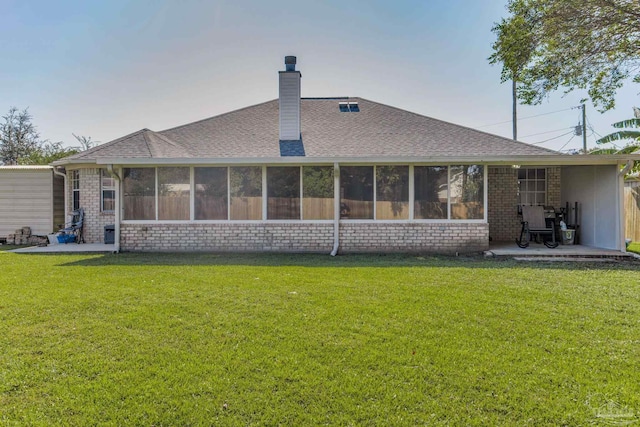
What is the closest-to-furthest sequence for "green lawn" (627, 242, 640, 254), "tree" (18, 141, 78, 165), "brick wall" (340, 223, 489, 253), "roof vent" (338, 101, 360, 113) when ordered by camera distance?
"brick wall" (340, 223, 489, 253), "green lawn" (627, 242, 640, 254), "roof vent" (338, 101, 360, 113), "tree" (18, 141, 78, 165)

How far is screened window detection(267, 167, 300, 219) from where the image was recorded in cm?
1001

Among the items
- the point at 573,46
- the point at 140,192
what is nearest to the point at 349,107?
the point at 573,46

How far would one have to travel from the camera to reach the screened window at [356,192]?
9.89m

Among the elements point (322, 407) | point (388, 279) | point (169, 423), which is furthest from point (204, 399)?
point (388, 279)

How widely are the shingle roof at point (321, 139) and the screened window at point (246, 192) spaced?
454mm

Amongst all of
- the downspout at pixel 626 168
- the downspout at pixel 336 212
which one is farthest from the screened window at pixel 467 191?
the downspout at pixel 626 168

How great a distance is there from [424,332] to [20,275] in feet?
23.1

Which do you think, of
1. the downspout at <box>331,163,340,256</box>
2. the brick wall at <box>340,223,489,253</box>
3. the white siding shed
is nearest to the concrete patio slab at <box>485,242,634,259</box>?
the brick wall at <box>340,223,489,253</box>

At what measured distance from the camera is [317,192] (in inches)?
Answer: 393

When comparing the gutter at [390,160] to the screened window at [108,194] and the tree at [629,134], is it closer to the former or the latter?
the screened window at [108,194]

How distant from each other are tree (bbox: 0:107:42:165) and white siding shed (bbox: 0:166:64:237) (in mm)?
15520

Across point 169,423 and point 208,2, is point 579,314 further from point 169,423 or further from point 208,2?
point 208,2

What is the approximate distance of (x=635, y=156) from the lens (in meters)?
8.89

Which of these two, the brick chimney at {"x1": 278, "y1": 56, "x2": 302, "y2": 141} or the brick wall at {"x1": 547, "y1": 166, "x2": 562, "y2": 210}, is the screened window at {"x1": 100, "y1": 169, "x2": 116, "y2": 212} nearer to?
the brick chimney at {"x1": 278, "y1": 56, "x2": 302, "y2": 141}
